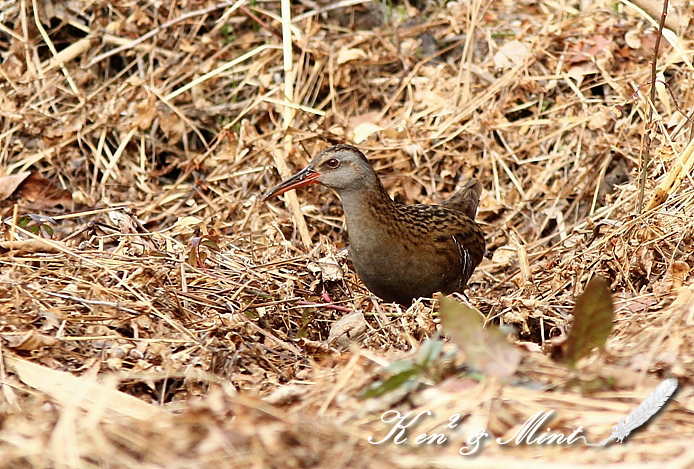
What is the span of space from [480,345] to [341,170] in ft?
7.60

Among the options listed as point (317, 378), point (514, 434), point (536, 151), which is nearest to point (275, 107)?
point (536, 151)

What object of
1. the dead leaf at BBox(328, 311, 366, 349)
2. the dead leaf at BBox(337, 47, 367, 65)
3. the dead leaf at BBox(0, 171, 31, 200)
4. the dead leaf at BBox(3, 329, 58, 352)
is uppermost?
the dead leaf at BBox(3, 329, 58, 352)

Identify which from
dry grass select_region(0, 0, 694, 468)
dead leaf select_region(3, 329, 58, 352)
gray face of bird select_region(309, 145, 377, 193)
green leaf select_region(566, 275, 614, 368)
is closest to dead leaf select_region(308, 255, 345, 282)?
dry grass select_region(0, 0, 694, 468)

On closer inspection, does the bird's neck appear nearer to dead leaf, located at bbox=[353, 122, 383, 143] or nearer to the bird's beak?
the bird's beak

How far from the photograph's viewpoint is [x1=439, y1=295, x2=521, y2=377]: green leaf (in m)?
2.46

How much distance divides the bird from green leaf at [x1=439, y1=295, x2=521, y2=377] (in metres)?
1.99

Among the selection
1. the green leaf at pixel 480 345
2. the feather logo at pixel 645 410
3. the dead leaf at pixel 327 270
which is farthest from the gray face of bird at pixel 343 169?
the feather logo at pixel 645 410

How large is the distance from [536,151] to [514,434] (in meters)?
3.82

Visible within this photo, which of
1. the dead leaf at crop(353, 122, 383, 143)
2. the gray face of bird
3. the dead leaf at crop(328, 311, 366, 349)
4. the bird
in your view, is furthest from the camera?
the dead leaf at crop(353, 122, 383, 143)

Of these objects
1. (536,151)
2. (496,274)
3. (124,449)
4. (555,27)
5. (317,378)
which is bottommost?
(496,274)

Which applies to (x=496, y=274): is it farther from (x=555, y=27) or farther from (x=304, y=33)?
(x=304, y=33)

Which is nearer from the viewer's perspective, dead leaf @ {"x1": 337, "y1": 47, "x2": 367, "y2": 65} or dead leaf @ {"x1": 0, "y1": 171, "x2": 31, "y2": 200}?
dead leaf @ {"x1": 0, "y1": 171, "x2": 31, "y2": 200}

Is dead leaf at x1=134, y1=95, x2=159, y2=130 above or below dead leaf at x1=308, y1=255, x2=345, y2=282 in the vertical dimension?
below

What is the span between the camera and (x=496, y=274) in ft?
18.2
